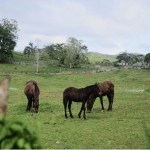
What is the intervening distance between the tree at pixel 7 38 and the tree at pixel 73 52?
15.6 metres

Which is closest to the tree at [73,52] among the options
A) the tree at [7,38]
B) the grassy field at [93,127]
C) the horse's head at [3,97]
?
the tree at [7,38]

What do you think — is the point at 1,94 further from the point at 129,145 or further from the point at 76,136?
the point at 76,136

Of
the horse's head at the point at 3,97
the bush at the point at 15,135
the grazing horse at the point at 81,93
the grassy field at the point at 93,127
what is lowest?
the grassy field at the point at 93,127

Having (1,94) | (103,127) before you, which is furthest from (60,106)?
(1,94)

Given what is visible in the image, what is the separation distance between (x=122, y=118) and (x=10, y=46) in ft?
275

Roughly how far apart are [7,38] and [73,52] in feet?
63.4

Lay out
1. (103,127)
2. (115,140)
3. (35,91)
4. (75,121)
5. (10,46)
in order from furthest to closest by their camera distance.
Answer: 1. (10,46)
2. (35,91)
3. (75,121)
4. (103,127)
5. (115,140)

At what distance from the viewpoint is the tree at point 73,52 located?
10394 centimetres

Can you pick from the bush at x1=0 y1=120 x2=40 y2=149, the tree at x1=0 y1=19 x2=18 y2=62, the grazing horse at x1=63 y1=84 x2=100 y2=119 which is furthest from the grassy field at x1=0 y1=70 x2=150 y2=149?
the tree at x1=0 y1=19 x2=18 y2=62

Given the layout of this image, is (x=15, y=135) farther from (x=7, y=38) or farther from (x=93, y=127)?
(x=7, y=38)

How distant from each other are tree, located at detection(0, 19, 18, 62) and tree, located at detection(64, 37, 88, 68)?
51.3 ft

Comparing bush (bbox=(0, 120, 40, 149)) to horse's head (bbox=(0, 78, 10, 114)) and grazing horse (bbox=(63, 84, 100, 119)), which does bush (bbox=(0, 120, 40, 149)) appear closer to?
horse's head (bbox=(0, 78, 10, 114))

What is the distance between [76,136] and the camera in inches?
558

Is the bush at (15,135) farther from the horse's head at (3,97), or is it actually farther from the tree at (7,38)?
the tree at (7,38)
